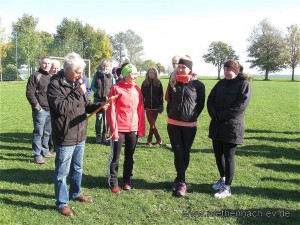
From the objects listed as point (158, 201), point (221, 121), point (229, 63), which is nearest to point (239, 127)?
point (221, 121)

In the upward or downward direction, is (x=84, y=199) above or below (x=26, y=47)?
below

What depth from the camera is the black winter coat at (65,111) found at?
3.79m

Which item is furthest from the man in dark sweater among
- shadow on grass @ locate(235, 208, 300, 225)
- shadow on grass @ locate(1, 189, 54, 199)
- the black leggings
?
shadow on grass @ locate(235, 208, 300, 225)

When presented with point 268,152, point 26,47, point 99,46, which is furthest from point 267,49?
point 268,152

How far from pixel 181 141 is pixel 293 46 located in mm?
73650

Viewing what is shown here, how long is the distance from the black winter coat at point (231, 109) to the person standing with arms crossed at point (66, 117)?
83.3 inches

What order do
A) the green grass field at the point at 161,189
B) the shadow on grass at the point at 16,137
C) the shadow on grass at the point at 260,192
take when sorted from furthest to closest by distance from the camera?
the shadow on grass at the point at 16,137 → the shadow on grass at the point at 260,192 → the green grass field at the point at 161,189

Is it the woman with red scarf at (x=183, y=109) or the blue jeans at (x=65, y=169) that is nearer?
the blue jeans at (x=65, y=169)

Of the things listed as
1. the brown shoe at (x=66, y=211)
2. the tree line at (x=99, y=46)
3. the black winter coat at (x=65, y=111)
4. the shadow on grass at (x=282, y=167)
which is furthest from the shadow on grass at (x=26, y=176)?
the tree line at (x=99, y=46)

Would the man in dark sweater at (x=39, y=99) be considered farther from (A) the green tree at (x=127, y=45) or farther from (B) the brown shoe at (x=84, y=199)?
(A) the green tree at (x=127, y=45)

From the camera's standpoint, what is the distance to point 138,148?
24.7 feet

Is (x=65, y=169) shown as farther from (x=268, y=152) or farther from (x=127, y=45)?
(x=127, y=45)

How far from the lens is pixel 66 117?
Result: 3916mm

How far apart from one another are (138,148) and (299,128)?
20.6 ft
